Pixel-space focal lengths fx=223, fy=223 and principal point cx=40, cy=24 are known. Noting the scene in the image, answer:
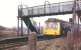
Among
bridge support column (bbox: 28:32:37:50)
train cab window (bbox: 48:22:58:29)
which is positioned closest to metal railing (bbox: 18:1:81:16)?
train cab window (bbox: 48:22:58:29)

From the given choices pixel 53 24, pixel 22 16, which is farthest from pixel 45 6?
pixel 53 24

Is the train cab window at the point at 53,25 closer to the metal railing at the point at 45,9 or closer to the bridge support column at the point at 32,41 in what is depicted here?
the metal railing at the point at 45,9

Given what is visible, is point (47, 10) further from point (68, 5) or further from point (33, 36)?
point (33, 36)

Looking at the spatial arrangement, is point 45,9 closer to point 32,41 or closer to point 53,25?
point 53,25

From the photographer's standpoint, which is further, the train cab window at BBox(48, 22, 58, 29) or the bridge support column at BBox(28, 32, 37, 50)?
the train cab window at BBox(48, 22, 58, 29)

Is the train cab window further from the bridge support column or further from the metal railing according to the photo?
the bridge support column

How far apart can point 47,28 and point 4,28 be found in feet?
46.2

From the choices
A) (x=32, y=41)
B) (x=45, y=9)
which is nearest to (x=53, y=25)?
(x=45, y=9)

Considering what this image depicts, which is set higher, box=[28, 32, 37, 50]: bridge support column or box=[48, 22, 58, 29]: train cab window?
box=[48, 22, 58, 29]: train cab window

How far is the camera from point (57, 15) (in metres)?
29.2

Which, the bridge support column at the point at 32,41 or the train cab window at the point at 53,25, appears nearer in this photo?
the bridge support column at the point at 32,41

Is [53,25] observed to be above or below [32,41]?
above

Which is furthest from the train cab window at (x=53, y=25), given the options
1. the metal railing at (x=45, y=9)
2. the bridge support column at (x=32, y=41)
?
the bridge support column at (x=32, y=41)

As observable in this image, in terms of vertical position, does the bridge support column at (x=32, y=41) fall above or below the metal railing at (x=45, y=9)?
below
